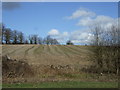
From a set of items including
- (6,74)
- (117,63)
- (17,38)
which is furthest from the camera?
(17,38)

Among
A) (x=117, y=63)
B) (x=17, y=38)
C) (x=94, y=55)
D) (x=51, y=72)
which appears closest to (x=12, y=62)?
(x=51, y=72)

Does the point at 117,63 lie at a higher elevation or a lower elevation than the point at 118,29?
lower

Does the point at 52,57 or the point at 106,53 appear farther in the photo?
the point at 52,57

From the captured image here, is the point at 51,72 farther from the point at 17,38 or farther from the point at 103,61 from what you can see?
A: the point at 17,38

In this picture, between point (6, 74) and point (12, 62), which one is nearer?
point (6, 74)

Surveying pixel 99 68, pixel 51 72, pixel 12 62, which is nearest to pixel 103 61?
pixel 99 68

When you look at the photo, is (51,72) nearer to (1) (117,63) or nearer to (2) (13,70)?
(2) (13,70)

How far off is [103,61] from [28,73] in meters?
7.19

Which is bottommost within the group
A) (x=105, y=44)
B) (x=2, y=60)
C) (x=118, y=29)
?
(x=2, y=60)

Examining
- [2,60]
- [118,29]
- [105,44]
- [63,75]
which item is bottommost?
[63,75]

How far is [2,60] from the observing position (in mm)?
18375

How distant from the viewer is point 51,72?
18.7 metres

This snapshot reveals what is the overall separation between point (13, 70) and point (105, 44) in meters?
8.62

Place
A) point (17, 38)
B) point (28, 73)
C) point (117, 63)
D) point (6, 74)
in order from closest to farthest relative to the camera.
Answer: point (6, 74) < point (28, 73) < point (117, 63) < point (17, 38)
